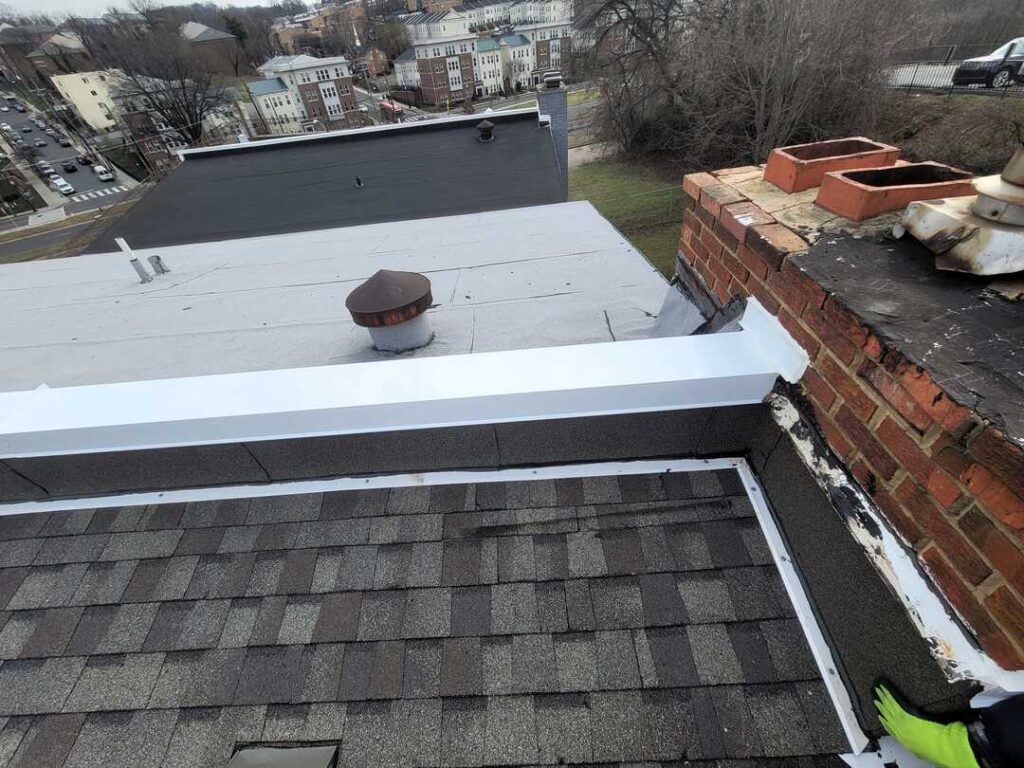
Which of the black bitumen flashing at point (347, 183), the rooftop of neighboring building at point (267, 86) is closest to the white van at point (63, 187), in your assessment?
the rooftop of neighboring building at point (267, 86)

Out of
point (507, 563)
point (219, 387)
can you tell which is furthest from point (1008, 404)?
point (219, 387)

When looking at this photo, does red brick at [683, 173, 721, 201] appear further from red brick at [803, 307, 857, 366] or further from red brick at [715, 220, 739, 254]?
red brick at [803, 307, 857, 366]

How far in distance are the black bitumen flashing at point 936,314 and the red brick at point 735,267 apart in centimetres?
31

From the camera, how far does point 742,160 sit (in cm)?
1529

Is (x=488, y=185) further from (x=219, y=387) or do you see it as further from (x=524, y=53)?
(x=524, y=53)

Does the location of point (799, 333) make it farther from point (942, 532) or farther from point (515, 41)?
point (515, 41)

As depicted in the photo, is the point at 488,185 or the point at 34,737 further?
the point at 488,185

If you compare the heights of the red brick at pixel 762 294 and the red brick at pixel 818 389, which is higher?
the red brick at pixel 762 294

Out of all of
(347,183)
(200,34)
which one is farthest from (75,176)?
(347,183)

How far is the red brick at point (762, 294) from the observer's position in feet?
5.15

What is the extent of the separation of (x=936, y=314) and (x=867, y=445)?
1.22 feet

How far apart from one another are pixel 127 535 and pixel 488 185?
853 cm

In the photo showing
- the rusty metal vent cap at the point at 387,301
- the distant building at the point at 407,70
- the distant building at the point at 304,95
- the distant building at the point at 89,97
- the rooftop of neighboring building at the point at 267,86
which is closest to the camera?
the rusty metal vent cap at the point at 387,301

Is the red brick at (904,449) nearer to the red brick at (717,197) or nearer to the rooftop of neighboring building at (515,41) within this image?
the red brick at (717,197)
